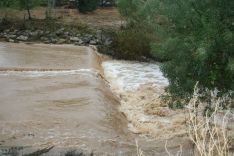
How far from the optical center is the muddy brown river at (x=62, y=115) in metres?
9.53

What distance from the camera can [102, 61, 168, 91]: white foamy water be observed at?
17.3m

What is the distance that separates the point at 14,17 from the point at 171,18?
23.6 m

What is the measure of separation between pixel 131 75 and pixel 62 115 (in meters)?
7.82

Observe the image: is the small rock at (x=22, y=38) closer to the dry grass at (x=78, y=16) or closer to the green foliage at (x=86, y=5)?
the dry grass at (x=78, y=16)

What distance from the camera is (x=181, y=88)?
1031cm

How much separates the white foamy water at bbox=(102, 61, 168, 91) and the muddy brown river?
974 millimetres

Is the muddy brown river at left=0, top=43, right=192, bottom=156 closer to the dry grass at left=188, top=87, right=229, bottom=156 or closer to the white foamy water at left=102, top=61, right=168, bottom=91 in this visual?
the white foamy water at left=102, top=61, right=168, bottom=91

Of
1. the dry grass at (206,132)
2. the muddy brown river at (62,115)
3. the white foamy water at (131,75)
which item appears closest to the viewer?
the dry grass at (206,132)

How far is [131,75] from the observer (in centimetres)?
Answer: 1912

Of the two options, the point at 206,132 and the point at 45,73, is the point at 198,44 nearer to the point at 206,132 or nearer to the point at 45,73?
the point at 206,132

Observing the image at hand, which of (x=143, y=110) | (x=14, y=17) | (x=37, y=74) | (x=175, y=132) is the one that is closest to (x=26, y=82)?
(x=37, y=74)

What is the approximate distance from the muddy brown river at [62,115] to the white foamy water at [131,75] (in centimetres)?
97

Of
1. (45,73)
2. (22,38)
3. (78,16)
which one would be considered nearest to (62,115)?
(45,73)

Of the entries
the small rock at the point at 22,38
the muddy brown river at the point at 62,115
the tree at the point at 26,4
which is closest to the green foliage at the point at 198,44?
the muddy brown river at the point at 62,115
